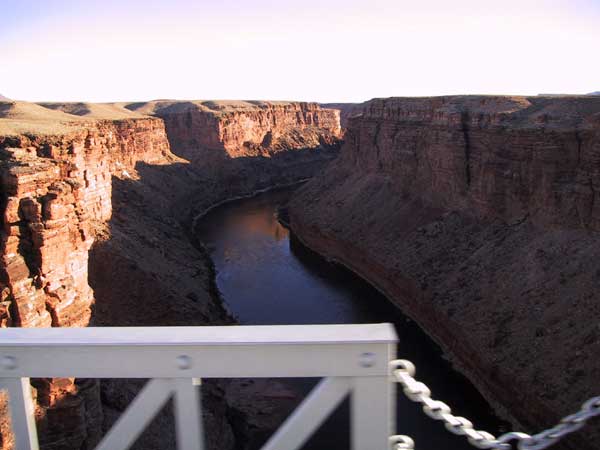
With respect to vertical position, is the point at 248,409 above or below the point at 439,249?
below

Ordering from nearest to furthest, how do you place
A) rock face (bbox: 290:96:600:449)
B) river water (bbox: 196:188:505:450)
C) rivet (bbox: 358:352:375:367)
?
1. rivet (bbox: 358:352:375:367)
2. river water (bbox: 196:188:505:450)
3. rock face (bbox: 290:96:600:449)

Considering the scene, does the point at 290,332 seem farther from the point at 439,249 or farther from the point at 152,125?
the point at 152,125

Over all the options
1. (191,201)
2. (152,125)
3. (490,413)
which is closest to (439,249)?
(490,413)

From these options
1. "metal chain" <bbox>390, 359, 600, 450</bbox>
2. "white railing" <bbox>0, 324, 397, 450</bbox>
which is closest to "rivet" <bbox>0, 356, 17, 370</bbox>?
"white railing" <bbox>0, 324, 397, 450</bbox>

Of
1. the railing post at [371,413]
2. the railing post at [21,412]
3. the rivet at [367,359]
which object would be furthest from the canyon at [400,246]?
the rivet at [367,359]

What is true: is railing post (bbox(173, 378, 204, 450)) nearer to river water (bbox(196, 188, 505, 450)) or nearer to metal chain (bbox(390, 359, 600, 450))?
metal chain (bbox(390, 359, 600, 450))

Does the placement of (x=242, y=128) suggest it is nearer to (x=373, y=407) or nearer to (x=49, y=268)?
(x=49, y=268)
